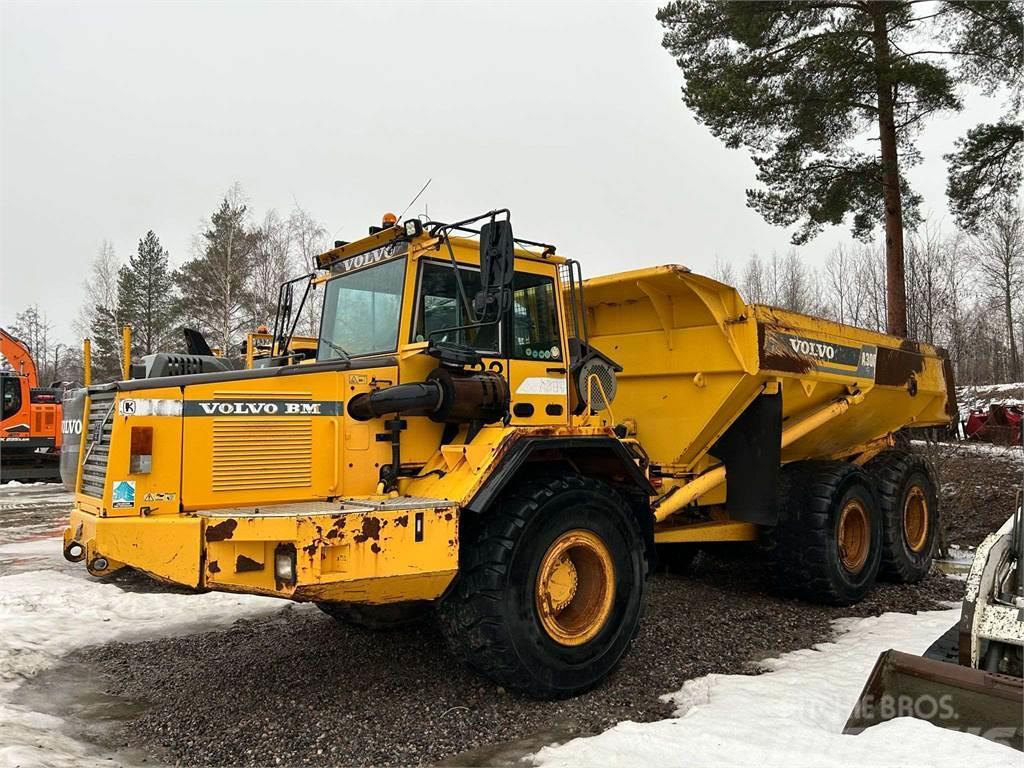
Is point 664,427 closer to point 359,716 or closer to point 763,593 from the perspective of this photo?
point 763,593

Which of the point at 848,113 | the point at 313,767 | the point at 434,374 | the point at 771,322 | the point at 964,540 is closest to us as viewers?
the point at 313,767

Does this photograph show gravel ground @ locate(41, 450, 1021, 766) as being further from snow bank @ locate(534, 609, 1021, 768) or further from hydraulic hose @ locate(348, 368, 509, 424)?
hydraulic hose @ locate(348, 368, 509, 424)

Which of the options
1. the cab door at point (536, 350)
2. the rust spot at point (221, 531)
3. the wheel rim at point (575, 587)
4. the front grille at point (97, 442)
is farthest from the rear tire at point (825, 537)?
the front grille at point (97, 442)

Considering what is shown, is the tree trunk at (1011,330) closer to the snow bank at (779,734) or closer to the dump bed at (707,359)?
the dump bed at (707,359)

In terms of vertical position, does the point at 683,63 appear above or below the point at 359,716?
above

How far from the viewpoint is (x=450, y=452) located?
475 centimetres

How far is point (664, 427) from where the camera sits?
6859 mm

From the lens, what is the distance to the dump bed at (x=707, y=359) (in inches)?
253

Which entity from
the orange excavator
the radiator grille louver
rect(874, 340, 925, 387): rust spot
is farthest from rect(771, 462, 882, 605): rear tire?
the orange excavator

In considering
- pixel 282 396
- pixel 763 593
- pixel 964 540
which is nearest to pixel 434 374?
pixel 282 396

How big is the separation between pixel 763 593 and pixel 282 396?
203 inches

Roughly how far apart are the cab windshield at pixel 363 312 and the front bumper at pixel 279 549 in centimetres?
116

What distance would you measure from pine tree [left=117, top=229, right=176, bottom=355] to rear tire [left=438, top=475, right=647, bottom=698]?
100.0ft

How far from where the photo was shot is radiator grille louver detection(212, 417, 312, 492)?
4160mm
